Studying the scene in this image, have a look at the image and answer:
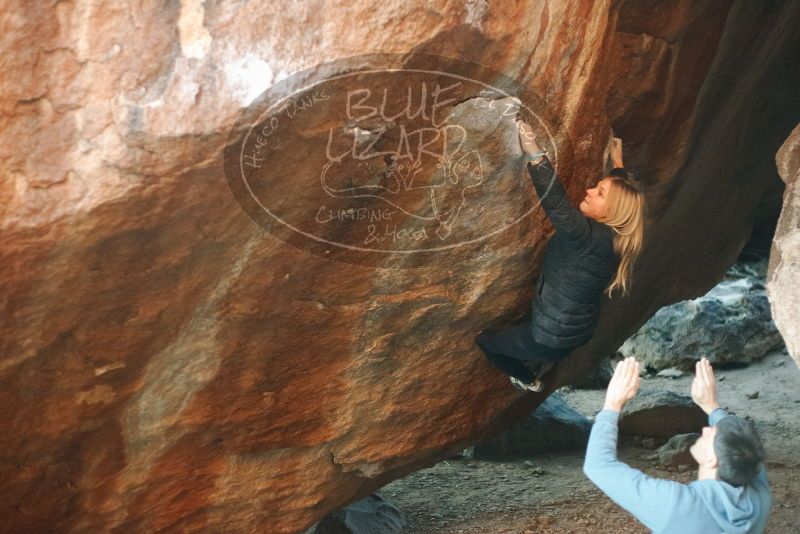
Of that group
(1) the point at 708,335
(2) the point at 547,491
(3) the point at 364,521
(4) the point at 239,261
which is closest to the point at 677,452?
(2) the point at 547,491

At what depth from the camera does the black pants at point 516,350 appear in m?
3.90

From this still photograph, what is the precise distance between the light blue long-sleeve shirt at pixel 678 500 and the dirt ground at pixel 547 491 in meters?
2.23

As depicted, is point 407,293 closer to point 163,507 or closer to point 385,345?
point 385,345

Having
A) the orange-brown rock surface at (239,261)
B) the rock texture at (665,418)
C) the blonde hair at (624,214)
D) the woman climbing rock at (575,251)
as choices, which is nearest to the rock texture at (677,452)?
the rock texture at (665,418)

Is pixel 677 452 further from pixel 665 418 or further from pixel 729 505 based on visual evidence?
pixel 729 505

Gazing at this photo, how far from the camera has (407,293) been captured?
3.77 meters

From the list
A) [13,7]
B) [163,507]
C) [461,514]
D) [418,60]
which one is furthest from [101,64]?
[461,514]

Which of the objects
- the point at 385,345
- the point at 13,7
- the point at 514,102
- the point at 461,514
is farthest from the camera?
the point at 461,514

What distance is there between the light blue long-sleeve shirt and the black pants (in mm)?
1281

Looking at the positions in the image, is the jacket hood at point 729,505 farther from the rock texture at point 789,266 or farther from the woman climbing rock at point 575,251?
the woman climbing rock at point 575,251

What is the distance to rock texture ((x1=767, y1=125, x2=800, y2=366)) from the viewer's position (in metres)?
3.41

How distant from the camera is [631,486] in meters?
2.53

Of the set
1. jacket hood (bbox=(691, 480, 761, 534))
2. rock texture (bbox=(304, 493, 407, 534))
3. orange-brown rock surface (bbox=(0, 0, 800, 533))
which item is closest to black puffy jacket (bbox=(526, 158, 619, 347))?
orange-brown rock surface (bbox=(0, 0, 800, 533))

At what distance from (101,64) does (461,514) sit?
3354 millimetres
